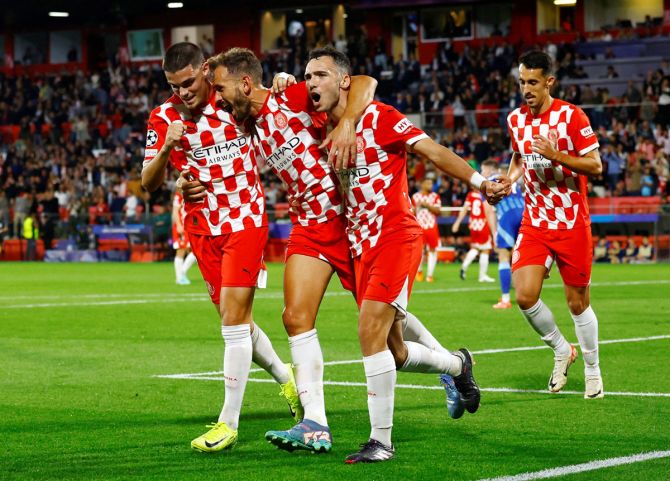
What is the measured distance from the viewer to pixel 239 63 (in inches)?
280

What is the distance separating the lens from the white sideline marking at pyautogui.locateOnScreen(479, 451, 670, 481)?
599 centimetres

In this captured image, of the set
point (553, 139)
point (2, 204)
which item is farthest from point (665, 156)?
point (553, 139)

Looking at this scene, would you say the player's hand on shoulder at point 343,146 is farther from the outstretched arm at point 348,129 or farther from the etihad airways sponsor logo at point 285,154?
the etihad airways sponsor logo at point 285,154

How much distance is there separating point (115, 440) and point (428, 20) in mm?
42696

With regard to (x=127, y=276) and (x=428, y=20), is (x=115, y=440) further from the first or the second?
(x=428, y=20)

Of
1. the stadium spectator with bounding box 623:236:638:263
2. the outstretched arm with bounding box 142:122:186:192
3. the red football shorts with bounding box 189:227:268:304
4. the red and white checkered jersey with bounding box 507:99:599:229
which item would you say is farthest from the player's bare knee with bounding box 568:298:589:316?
the stadium spectator with bounding box 623:236:638:263

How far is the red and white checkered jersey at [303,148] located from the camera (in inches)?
281

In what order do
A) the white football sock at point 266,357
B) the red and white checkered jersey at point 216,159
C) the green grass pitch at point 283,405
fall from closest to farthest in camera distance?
1. the green grass pitch at point 283,405
2. the red and white checkered jersey at point 216,159
3. the white football sock at point 266,357

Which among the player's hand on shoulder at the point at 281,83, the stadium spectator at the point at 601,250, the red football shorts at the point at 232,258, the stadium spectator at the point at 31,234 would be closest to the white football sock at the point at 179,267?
the stadium spectator at the point at 601,250

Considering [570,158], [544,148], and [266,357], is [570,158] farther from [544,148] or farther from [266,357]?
[266,357]

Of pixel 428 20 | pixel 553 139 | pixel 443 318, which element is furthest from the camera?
pixel 428 20

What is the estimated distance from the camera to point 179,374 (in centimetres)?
1056

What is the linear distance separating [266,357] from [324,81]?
209 centimetres

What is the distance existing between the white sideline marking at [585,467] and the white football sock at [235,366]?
182 centimetres
